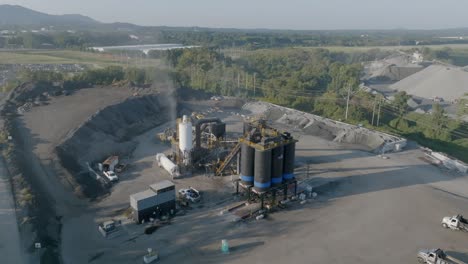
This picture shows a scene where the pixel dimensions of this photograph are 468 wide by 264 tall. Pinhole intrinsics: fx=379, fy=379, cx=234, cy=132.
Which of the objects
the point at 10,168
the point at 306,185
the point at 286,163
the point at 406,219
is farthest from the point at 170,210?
the point at 406,219

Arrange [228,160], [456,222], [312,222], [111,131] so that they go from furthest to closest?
[111,131] → [228,160] → [312,222] → [456,222]

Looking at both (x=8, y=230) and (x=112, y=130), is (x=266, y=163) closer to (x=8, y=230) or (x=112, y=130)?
(x=8, y=230)

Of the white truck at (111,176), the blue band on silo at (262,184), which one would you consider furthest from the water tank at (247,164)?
the white truck at (111,176)

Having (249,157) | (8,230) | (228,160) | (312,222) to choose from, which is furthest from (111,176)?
(312,222)

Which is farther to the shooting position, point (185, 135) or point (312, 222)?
point (185, 135)

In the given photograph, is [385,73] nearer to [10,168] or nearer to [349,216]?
[349,216]

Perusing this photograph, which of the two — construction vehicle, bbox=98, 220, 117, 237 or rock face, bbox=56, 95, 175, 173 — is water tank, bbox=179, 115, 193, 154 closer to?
rock face, bbox=56, 95, 175, 173
